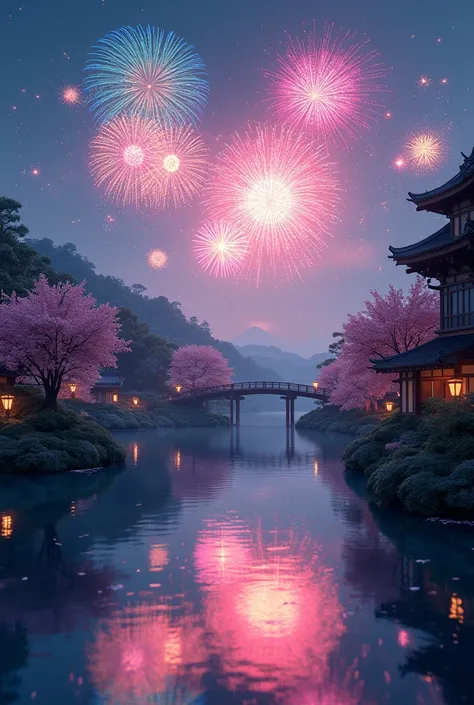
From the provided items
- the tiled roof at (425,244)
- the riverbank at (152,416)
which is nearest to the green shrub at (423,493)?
the tiled roof at (425,244)

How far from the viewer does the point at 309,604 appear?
10883 millimetres

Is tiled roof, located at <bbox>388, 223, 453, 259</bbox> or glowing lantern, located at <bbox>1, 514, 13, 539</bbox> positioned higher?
tiled roof, located at <bbox>388, 223, 453, 259</bbox>

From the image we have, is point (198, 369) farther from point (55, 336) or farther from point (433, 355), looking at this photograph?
point (433, 355)

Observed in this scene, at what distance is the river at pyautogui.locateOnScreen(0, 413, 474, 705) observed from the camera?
7.91 metres

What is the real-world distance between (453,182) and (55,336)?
2170cm

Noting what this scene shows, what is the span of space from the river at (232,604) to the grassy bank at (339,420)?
38.6 meters

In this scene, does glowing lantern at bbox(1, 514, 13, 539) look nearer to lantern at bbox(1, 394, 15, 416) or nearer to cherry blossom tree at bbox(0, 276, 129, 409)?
lantern at bbox(1, 394, 15, 416)

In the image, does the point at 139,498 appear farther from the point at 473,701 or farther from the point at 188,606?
the point at 473,701

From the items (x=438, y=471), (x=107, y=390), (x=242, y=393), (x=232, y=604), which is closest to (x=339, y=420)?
(x=242, y=393)

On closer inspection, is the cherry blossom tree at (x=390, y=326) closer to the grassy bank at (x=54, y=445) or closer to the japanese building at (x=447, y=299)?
the japanese building at (x=447, y=299)

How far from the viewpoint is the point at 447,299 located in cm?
3073

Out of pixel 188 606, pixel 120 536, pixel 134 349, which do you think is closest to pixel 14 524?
pixel 120 536

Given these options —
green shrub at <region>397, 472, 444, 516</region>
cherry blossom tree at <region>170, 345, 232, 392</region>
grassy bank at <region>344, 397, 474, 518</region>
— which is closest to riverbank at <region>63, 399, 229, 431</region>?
cherry blossom tree at <region>170, 345, 232, 392</region>

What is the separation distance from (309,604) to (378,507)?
10.8 metres
